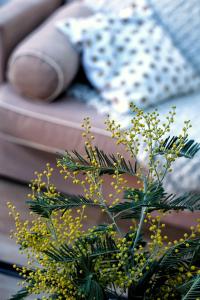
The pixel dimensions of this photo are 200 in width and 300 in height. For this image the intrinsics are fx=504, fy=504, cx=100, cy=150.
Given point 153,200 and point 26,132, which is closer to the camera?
point 153,200

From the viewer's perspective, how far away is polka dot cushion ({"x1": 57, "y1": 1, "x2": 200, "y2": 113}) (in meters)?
1.95

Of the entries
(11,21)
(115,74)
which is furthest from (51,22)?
(115,74)

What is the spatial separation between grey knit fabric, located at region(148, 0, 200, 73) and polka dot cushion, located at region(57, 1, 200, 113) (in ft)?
0.30

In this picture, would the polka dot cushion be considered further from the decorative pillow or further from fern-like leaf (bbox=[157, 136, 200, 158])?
fern-like leaf (bbox=[157, 136, 200, 158])

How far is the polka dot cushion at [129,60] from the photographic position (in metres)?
1.95

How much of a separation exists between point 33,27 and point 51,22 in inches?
7.2

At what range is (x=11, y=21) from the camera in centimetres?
206

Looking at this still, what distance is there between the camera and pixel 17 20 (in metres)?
2.11

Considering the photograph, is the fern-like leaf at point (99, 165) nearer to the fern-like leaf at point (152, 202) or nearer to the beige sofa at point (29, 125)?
the fern-like leaf at point (152, 202)

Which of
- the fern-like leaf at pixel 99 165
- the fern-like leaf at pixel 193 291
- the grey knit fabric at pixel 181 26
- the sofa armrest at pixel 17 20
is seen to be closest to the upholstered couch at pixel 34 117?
the sofa armrest at pixel 17 20

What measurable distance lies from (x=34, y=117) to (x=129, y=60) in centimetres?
47

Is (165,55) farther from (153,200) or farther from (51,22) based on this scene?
(153,200)

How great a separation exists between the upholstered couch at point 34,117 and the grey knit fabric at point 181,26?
18.6 inches

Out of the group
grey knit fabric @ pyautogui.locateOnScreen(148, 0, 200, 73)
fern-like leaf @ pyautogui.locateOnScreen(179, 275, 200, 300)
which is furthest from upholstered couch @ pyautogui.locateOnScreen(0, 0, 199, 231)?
fern-like leaf @ pyautogui.locateOnScreen(179, 275, 200, 300)
